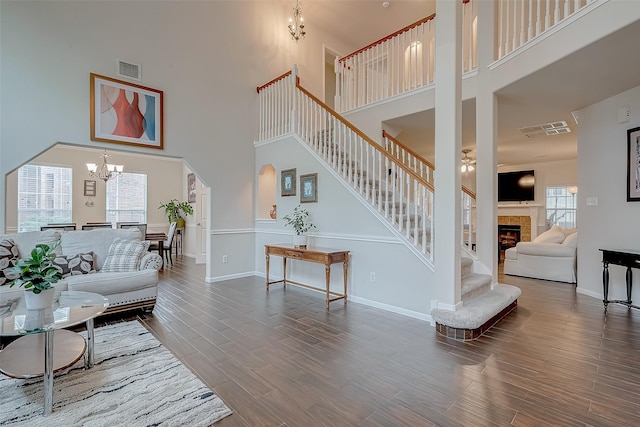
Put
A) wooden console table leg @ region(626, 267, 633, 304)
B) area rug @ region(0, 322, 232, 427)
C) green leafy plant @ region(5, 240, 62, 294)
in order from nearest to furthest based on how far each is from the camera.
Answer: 1. area rug @ region(0, 322, 232, 427)
2. green leafy plant @ region(5, 240, 62, 294)
3. wooden console table leg @ region(626, 267, 633, 304)

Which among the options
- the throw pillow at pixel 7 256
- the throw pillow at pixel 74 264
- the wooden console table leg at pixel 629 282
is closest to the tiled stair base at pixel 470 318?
the wooden console table leg at pixel 629 282

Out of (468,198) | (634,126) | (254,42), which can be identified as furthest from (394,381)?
(254,42)

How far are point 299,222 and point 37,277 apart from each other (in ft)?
10.6

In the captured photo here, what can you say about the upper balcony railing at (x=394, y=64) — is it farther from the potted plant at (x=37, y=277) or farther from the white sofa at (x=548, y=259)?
the potted plant at (x=37, y=277)

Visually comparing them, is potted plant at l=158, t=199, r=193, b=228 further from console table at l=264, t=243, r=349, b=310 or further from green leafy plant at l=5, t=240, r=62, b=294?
green leafy plant at l=5, t=240, r=62, b=294

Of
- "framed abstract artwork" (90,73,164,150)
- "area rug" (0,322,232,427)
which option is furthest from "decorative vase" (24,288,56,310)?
"framed abstract artwork" (90,73,164,150)

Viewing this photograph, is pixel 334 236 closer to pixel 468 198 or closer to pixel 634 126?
pixel 468 198

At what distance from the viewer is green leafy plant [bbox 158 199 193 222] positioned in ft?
28.2

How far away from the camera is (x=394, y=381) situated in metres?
2.21

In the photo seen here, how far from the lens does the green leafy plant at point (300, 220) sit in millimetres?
4859

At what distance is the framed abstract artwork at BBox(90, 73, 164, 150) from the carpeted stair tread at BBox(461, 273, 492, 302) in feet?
15.8

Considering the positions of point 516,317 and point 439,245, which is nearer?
point 439,245

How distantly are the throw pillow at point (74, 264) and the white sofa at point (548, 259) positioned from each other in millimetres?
7116

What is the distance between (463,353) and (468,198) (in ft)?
8.87
